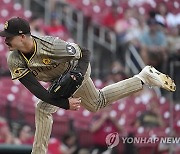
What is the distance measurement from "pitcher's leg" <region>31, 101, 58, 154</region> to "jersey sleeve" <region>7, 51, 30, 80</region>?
0.42 m

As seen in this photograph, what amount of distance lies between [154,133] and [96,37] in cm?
291

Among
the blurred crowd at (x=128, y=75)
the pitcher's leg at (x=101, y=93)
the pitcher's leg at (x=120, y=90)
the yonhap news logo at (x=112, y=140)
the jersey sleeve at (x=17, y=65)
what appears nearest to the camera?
the jersey sleeve at (x=17, y=65)

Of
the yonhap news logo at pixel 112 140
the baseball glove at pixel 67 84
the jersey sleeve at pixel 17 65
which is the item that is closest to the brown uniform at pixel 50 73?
the jersey sleeve at pixel 17 65

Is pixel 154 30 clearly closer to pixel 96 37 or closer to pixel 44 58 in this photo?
pixel 96 37

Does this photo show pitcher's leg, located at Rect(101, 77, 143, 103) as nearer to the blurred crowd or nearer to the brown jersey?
the brown jersey

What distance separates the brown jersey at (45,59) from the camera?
4688 millimetres

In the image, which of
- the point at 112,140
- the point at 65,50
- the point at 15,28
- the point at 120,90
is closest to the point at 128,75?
the point at 112,140

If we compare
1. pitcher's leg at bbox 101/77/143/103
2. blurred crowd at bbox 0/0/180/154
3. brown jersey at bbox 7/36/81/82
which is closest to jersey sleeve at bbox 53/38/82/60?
brown jersey at bbox 7/36/81/82

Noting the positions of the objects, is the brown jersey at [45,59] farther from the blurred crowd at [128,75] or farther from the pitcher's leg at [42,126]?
the blurred crowd at [128,75]

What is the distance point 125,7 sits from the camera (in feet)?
31.2

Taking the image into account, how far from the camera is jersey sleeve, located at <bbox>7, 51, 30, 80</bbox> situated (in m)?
4.65

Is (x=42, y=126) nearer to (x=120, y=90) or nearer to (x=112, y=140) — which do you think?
(x=120, y=90)

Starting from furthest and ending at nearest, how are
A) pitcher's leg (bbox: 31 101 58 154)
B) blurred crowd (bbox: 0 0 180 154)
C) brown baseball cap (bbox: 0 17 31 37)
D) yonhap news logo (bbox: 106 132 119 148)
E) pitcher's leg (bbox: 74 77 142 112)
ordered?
blurred crowd (bbox: 0 0 180 154), yonhap news logo (bbox: 106 132 119 148), pitcher's leg (bbox: 74 77 142 112), pitcher's leg (bbox: 31 101 58 154), brown baseball cap (bbox: 0 17 31 37)

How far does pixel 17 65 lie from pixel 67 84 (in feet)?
1.41
